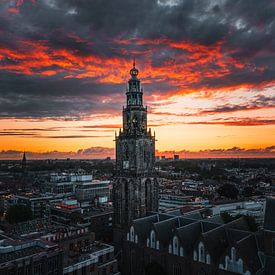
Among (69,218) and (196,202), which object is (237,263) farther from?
(196,202)

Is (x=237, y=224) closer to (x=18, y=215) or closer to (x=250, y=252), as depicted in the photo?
(x=250, y=252)

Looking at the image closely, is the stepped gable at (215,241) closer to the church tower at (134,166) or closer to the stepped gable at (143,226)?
the stepped gable at (143,226)

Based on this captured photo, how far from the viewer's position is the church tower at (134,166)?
6184 cm

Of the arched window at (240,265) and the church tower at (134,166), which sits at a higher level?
the church tower at (134,166)

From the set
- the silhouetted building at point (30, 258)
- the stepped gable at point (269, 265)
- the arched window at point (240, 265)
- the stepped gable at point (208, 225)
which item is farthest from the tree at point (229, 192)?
the silhouetted building at point (30, 258)

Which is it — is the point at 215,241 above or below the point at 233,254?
A: above

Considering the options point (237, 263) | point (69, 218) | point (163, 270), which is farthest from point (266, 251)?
point (69, 218)

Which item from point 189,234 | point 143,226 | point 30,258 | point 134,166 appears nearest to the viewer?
point 30,258

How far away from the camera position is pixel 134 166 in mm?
61688

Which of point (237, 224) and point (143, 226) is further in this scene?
point (143, 226)

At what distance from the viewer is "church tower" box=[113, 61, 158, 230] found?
203ft

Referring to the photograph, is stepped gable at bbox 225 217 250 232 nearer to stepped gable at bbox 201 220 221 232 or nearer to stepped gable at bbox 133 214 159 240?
stepped gable at bbox 201 220 221 232

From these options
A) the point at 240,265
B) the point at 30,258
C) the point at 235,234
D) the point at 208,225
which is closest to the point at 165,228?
the point at 208,225

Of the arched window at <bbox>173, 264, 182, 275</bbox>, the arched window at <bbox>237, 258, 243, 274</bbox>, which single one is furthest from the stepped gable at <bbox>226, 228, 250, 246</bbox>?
the arched window at <bbox>173, 264, 182, 275</bbox>
